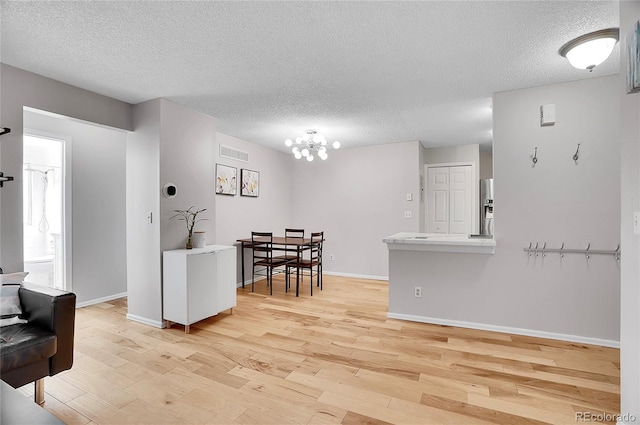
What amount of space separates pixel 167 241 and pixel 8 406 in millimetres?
2807

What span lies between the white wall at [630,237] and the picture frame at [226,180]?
431cm

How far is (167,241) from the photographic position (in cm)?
333

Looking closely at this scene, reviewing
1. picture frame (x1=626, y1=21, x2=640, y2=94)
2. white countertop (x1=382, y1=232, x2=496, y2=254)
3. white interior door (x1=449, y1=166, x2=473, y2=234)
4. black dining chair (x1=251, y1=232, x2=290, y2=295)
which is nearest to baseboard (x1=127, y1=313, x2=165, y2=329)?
black dining chair (x1=251, y1=232, x2=290, y2=295)

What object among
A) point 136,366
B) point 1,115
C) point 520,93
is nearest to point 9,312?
point 136,366

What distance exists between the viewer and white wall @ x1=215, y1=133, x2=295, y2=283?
472 centimetres

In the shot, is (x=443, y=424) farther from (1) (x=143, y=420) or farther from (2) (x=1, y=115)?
(2) (x=1, y=115)

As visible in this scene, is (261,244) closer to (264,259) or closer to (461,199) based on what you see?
(264,259)

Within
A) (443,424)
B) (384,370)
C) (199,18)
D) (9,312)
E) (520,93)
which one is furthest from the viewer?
(520,93)

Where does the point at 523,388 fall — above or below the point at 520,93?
below

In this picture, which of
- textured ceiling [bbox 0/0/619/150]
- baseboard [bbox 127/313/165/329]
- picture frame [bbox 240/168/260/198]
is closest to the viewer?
textured ceiling [bbox 0/0/619/150]

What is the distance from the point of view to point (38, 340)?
1.84 metres

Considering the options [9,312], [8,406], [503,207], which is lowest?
[9,312]

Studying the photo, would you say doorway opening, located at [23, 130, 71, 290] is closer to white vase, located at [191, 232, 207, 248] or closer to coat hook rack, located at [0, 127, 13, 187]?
coat hook rack, located at [0, 127, 13, 187]

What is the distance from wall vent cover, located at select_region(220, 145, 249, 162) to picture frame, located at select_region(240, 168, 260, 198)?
0.66 ft
